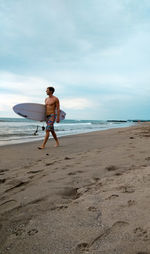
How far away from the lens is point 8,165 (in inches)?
137

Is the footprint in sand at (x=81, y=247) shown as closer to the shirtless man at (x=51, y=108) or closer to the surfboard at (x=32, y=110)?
the shirtless man at (x=51, y=108)

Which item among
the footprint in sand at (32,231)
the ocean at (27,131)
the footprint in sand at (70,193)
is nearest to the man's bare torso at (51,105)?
the ocean at (27,131)

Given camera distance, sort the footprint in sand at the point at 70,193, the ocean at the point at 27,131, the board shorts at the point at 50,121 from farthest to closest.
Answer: the ocean at the point at 27,131
the board shorts at the point at 50,121
the footprint in sand at the point at 70,193

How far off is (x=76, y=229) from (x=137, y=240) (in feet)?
1.34

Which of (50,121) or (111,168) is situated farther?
(50,121)

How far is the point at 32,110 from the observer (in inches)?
296

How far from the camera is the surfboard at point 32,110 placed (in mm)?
7399

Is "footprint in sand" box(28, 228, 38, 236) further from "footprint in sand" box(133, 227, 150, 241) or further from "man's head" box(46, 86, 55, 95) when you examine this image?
"man's head" box(46, 86, 55, 95)

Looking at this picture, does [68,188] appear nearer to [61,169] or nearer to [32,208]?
[32,208]

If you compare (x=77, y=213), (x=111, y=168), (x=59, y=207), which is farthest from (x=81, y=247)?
(x=111, y=168)

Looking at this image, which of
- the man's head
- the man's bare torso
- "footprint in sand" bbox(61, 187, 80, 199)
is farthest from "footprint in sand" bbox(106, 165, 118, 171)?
the man's head

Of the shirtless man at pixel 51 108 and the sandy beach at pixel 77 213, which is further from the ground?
the shirtless man at pixel 51 108

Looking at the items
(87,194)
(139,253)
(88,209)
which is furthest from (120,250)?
(87,194)

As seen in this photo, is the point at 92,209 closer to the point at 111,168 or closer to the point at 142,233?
the point at 142,233
